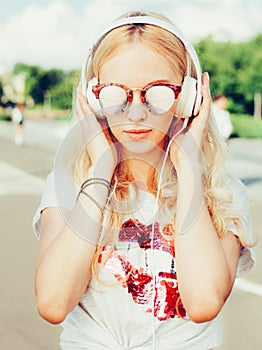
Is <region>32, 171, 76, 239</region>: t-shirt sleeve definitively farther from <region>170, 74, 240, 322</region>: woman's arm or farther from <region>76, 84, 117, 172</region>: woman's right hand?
<region>170, 74, 240, 322</region>: woman's arm

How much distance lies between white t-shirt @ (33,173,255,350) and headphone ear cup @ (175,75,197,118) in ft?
1.11

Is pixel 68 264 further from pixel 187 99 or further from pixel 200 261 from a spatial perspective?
pixel 187 99

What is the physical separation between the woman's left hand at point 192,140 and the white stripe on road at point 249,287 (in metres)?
3.70

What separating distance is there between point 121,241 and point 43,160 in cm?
1430

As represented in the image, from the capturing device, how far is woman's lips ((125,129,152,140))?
1695 mm

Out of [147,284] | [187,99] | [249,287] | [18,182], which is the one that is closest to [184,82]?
[187,99]

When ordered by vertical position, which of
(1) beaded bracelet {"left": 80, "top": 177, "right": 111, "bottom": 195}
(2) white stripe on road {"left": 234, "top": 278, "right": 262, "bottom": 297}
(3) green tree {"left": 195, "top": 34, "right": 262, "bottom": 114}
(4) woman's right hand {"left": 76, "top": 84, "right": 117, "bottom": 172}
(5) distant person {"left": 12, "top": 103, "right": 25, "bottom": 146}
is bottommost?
(3) green tree {"left": 195, "top": 34, "right": 262, "bottom": 114}

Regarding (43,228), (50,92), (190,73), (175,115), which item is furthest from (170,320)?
(50,92)

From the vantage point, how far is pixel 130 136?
170 cm

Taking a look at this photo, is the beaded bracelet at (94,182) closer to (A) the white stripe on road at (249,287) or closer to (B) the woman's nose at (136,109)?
(B) the woman's nose at (136,109)

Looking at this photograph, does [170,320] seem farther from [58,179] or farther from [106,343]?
[58,179]

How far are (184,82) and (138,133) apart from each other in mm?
195

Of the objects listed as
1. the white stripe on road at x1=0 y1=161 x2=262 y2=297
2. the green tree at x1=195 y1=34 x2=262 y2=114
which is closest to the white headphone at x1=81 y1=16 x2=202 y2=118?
the white stripe on road at x1=0 y1=161 x2=262 y2=297

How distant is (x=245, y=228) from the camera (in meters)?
1.76
